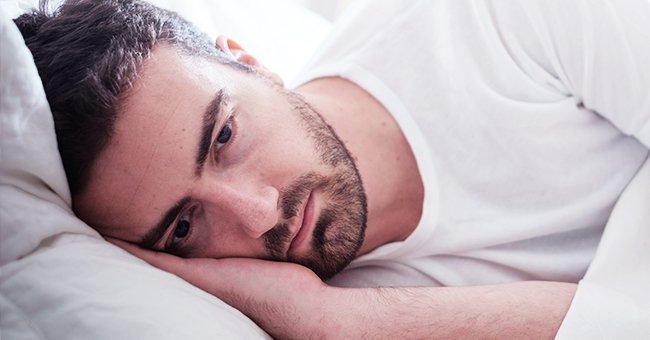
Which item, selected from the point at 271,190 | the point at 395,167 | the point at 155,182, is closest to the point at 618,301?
the point at 395,167

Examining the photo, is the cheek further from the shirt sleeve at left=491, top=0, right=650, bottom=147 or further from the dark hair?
the shirt sleeve at left=491, top=0, right=650, bottom=147

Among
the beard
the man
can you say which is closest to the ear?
the man

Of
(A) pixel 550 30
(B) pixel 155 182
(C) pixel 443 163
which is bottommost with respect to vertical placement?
(B) pixel 155 182

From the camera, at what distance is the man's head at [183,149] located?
89cm

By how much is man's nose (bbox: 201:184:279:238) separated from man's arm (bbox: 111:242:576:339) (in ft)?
0.27

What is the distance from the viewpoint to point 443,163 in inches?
44.0

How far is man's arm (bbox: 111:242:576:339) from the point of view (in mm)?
852

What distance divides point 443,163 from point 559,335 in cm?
39

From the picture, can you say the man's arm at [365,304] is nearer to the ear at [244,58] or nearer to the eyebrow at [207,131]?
the eyebrow at [207,131]

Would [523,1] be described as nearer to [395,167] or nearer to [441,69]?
[441,69]

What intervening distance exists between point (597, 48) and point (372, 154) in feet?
1.47

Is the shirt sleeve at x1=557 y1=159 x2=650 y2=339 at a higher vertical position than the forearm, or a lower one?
higher

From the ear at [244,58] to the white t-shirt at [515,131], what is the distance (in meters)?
0.18

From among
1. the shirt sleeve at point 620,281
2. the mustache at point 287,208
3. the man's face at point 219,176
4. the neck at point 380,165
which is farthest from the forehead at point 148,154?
the shirt sleeve at point 620,281
